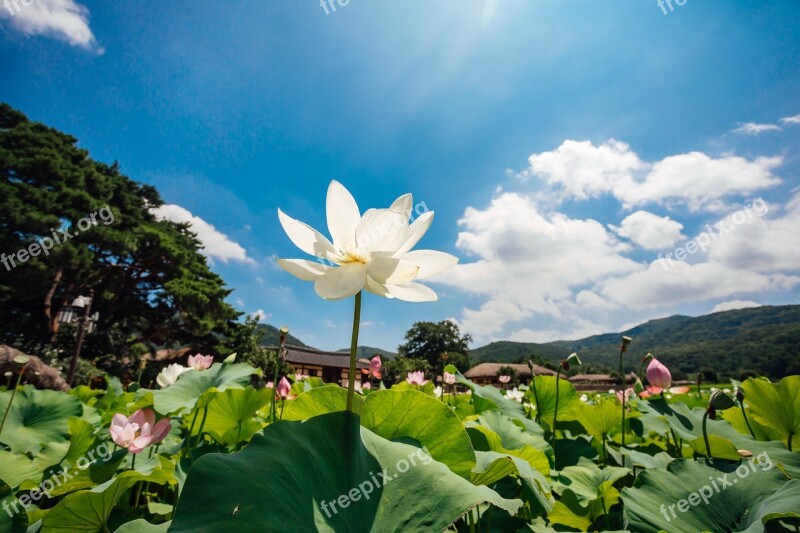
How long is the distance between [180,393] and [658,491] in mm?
1461

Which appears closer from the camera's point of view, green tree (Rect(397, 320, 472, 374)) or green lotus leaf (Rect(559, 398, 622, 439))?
green lotus leaf (Rect(559, 398, 622, 439))

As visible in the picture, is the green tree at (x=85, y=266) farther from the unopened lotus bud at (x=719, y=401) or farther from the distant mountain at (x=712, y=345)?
the distant mountain at (x=712, y=345)

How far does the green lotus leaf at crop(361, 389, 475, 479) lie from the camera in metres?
0.74

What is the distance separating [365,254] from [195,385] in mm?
1118

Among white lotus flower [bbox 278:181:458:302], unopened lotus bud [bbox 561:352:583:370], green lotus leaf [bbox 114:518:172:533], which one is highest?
white lotus flower [bbox 278:181:458:302]

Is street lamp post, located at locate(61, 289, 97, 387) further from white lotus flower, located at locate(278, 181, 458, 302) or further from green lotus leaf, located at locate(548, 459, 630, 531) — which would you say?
green lotus leaf, located at locate(548, 459, 630, 531)

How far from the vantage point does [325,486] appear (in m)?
0.57

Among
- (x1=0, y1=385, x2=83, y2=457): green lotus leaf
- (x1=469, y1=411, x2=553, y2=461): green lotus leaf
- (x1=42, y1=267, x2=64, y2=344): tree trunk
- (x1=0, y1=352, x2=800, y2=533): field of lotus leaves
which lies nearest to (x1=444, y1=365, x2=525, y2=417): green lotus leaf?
(x1=0, y1=352, x2=800, y2=533): field of lotus leaves

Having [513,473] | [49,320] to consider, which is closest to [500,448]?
[513,473]

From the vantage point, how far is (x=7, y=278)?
11.1 meters

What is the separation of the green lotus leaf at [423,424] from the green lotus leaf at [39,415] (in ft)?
5.46

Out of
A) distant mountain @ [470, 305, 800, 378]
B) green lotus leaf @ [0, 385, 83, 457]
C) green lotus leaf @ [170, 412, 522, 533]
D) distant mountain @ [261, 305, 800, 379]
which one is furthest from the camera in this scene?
distant mountain @ [261, 305, 800, 379]

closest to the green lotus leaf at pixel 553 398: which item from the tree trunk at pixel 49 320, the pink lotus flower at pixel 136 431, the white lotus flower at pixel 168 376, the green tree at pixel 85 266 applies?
the pink lotus flower at pixel 136 431

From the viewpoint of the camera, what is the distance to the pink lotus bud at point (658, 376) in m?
1.45
